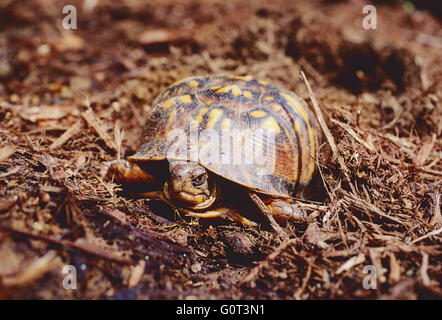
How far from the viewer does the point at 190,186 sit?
233cm

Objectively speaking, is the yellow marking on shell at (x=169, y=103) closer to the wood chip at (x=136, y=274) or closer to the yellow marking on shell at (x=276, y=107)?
the yellow marking on shell at (x=276, y=107)

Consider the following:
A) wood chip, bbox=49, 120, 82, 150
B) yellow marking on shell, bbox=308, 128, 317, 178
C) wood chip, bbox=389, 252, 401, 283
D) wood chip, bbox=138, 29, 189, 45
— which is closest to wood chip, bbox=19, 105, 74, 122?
wood chip, bbox=49, 120, 82, 150

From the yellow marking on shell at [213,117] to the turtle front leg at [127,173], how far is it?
67cm

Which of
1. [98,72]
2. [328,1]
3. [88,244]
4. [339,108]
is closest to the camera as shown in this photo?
[88,244]

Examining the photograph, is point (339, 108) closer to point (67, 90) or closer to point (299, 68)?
point (299, 68)

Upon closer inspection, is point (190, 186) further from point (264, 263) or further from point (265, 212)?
point (264, 263)

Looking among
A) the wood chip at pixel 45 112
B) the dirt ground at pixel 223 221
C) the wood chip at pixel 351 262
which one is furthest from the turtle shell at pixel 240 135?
the wood chip at pixel 45 112

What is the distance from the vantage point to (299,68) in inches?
185

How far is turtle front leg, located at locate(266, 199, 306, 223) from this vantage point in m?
2.40

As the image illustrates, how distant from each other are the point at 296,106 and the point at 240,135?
69 cm

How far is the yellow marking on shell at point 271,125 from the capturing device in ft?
8.41

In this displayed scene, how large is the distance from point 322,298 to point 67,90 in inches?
154

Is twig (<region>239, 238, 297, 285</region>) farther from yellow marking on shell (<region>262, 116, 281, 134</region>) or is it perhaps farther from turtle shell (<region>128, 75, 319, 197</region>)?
yellow marking on shell (<region>262, 116, 281, 134</region>)

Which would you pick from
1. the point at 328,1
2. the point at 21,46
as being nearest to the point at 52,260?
the point at 21,46
